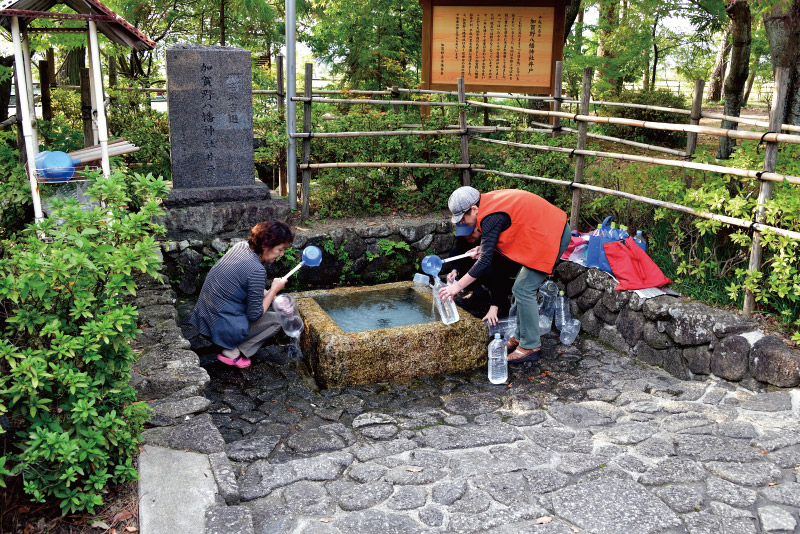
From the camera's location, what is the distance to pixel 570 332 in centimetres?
618

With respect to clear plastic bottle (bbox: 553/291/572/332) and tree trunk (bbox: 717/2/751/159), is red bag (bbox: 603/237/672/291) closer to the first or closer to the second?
clear plastic bottle (bbox: 553/291/572/332)

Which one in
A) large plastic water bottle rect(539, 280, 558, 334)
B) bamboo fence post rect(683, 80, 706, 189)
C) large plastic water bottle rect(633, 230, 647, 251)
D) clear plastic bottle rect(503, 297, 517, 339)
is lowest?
clear plastic bottle rect(503, 297, 517, 339)

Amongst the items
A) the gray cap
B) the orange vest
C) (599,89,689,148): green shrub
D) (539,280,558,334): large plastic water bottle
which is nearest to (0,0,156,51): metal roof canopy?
the gray cap

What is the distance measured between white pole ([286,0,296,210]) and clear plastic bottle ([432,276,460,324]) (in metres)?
2.29

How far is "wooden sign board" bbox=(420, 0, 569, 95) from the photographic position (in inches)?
355

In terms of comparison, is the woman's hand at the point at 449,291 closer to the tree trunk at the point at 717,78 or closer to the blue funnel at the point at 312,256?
the blue funnel at the point at 312,256

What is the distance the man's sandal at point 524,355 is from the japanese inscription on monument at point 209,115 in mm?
3527

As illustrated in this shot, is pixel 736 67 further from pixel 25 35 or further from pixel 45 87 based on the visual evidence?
pixel 45 87

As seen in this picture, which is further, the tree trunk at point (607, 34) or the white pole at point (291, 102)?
the tree trunk at point (607, 34)

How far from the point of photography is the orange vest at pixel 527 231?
5.43 meters

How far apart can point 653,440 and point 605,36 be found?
14805 mm

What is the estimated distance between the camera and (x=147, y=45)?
5.35 metres

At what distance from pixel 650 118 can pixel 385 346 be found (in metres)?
10.5

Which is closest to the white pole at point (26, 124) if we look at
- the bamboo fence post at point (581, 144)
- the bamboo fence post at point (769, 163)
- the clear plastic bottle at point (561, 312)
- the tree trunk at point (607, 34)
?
the clear plastic bottle at point (561, 312)
